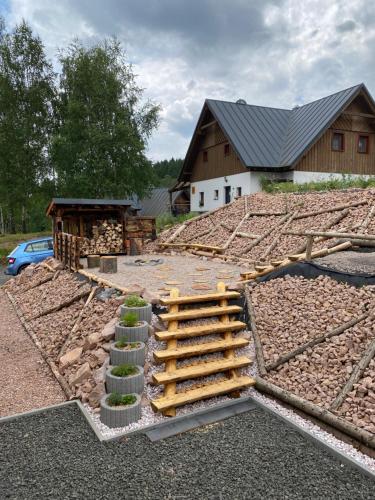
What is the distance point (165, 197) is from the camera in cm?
4353

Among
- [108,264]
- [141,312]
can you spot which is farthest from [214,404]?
[108,264]

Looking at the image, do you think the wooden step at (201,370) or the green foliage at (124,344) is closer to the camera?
the wooden step at (201,370)

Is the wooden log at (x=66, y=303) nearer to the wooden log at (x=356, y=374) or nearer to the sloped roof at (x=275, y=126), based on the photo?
the wooden log at (x=356, y=374)

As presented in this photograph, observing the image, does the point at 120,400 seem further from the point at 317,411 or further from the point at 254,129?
the point at 254,129

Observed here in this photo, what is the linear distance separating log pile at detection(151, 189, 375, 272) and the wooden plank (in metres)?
4.35

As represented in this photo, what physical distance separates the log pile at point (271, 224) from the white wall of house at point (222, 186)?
14.9 ft

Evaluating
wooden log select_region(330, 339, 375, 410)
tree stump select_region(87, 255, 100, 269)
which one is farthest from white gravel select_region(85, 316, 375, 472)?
tree stump select_region(87, 255, 100, 269)

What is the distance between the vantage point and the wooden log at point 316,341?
5418 millimetres

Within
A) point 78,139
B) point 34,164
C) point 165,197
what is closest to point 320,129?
point 78,139

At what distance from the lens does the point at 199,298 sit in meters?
6.29

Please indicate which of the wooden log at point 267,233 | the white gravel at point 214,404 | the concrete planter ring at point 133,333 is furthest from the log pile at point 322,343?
the wooden log at point 267,233

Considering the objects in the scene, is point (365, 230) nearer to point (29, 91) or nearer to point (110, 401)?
point (110, 401)

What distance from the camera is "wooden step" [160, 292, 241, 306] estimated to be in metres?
6.00

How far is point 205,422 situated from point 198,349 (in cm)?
112
